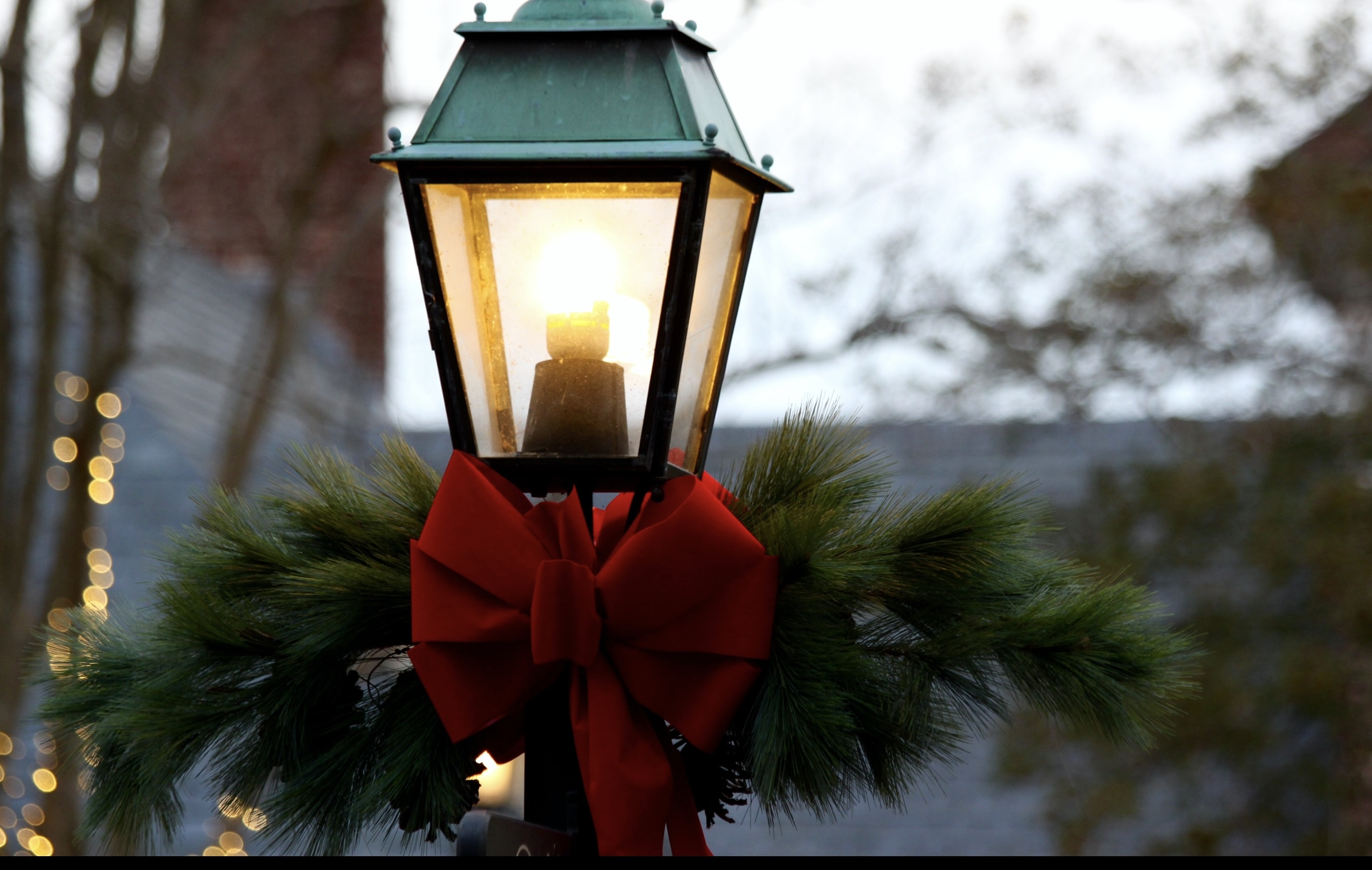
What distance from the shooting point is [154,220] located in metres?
6.27

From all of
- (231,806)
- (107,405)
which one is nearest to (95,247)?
(107,405)


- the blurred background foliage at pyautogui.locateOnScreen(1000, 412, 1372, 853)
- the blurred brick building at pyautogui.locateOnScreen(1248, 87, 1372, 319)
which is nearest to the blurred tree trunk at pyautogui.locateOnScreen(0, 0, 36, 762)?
the blurred background foliage at pyautogui.locateOnScreen(1000, 412, 1372, 853)

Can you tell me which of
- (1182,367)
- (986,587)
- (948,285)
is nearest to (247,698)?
(986,587)

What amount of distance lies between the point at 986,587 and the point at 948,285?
6405 mm

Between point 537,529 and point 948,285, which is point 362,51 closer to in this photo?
point 948,285

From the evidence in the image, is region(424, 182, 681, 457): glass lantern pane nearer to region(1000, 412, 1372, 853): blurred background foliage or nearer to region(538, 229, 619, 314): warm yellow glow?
region(538, 229, 619, 314): warm yellow glow

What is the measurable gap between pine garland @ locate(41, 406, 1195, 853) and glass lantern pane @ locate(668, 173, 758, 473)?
0.11 metres

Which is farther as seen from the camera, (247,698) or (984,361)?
(984,361)

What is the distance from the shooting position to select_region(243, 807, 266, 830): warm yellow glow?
162 cm

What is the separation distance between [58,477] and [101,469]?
1.97ft

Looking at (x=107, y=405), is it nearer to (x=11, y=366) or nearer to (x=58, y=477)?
(x=58, y=477)

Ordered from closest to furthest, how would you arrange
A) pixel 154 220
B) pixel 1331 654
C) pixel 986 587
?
pixel 986 587, pixel 154 220, pixel 1331 654

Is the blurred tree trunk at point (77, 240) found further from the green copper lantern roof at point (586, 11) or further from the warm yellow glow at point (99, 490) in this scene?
the green copper lantern roof at point (586, 11)

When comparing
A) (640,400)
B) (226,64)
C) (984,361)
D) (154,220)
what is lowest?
(984,361)
